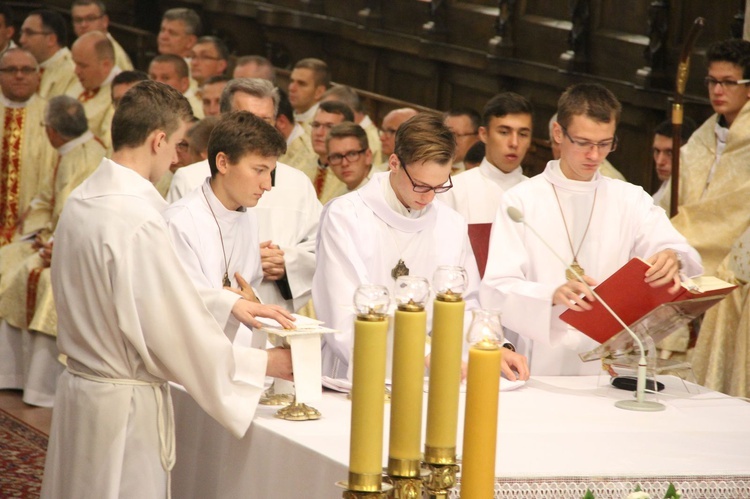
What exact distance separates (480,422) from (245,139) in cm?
222

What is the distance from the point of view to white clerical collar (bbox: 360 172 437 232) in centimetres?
430

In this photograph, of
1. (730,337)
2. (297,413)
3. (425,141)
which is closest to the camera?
(297,413)

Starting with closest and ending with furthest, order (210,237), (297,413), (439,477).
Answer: (439,477)
(297,413)
(210,237)

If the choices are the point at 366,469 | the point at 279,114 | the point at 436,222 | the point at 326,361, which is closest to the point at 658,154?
the point at 279,114

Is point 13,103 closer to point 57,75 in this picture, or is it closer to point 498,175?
point 57,75

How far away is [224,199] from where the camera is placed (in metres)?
4.19

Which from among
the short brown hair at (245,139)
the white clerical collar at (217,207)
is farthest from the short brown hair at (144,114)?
the white clerical collar at (217,207)

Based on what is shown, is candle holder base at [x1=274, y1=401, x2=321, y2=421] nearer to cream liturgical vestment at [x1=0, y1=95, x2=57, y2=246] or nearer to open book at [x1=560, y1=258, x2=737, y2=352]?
open book at [x1=560, y1=258, x2=737, y2=352]

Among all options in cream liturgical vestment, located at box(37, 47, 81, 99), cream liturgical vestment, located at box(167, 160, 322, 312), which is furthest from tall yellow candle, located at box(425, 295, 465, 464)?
cream liturgical vestment, located at box(37, 47, 81, 99)

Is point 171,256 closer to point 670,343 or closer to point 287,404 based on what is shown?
point 287,404

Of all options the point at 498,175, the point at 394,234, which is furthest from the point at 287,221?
the point at 394,234

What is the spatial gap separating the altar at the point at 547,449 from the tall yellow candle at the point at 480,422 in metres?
0.91

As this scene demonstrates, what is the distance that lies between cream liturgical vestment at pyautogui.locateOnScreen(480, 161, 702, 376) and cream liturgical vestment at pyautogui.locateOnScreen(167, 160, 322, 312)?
3.57 ft

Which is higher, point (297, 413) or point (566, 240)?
point (566, 240)
